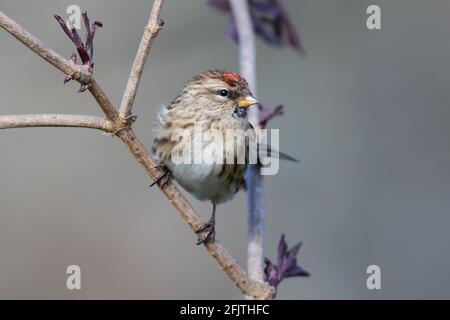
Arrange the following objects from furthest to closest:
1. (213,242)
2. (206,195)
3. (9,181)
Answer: (9,181) → (206,195) → (213,242)

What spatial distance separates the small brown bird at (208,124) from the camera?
2.64 metres

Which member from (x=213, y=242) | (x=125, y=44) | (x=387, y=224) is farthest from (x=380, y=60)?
(x=213, y=242)

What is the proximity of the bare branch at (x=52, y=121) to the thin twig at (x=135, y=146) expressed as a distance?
3 cm

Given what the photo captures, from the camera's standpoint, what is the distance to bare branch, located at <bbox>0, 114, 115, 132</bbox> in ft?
5.91

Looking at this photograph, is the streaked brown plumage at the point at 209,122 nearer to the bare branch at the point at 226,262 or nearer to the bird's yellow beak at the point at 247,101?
the bird's yellow beak at the point at 247,101

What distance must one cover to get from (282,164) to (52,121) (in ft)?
8.36

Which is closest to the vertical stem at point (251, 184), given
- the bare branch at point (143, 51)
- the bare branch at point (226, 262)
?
the bare branch at point (226, 262)

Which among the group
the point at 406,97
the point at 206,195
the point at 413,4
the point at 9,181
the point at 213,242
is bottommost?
the point at 213,242

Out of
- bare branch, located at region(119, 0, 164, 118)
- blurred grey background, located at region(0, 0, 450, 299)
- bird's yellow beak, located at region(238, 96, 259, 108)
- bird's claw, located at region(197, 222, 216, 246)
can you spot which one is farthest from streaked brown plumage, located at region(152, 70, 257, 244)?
blurred grey background, located at region(0, 0, 450, 299)

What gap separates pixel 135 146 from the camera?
79.4 inches

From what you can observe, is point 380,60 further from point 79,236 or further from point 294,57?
point 79,236

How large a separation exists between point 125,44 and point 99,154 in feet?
2.33

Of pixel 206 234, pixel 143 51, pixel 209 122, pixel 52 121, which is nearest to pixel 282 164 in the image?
pixel 209 122

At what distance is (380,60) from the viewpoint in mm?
4441
